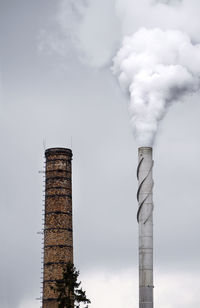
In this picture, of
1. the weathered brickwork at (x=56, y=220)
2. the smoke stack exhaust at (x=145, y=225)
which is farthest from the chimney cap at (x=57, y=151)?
the smoke stack exhaust at (x=145, y=225)

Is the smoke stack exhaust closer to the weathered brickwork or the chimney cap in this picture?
the weathered brickwork

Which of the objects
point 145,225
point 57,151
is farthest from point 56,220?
point 145,225

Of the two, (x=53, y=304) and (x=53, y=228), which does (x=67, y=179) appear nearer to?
(x=53, y=228)

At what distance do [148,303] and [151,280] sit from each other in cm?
178

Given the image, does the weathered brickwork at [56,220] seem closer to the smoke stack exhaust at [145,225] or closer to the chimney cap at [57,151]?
the chimney cap at [57,151]

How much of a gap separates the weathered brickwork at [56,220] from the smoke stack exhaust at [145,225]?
10.8 meters

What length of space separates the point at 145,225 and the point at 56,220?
11958 mm

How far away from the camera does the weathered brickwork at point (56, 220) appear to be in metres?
77.2

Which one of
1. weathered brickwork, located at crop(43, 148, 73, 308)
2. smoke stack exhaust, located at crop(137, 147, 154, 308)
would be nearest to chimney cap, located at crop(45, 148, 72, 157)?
weathered brickwork, located at crop(43, 148, 73, 308)

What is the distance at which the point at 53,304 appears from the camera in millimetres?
76625

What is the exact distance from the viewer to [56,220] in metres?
78.1

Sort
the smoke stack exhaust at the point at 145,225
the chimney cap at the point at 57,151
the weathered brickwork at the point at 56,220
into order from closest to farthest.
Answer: the smoke stack exhaust at the point at 145,225
the weathered brickwork at the point at 56,220
the chimney cap at the point at 57,151

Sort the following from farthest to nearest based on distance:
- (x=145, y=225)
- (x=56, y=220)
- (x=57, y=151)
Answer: (x=57, y=151) < (x=56, y=220) < (x=145, y=225)

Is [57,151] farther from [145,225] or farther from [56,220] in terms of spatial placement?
[145,225]
